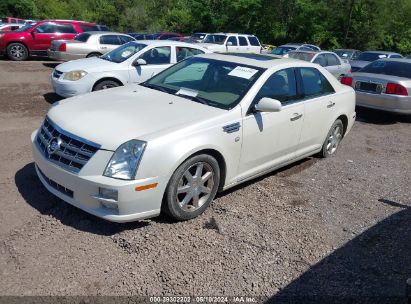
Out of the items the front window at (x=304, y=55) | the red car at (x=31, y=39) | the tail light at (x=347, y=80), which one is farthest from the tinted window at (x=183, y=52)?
the red car at (x=31, y=39)

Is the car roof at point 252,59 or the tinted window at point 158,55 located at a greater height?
the car roof at point 252,59

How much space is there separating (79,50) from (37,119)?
7.34 meters

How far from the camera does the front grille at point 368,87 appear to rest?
876 cm

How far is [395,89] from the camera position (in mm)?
8531

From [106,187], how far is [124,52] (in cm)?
619

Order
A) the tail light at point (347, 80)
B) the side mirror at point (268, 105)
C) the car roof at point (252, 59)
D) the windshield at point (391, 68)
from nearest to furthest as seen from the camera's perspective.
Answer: the side mirror at point (268, 105)
the car roof at point (252, 59)
the windshield at point (391, 68)
the tail light at point (347, 80)

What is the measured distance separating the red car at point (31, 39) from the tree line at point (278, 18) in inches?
1191

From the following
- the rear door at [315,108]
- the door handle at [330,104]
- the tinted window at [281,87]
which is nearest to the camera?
the tinted window at [281,87]

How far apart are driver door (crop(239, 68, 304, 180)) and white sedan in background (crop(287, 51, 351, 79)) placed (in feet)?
29.8

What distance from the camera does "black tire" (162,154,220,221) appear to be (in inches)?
144

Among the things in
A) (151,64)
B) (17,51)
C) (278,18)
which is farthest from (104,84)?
(278,18)

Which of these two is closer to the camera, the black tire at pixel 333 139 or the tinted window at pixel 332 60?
the black tire at pixel 333 139

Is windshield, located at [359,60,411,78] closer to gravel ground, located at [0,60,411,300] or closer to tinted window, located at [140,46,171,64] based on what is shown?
gravel ground, located at [0,60,411,300]

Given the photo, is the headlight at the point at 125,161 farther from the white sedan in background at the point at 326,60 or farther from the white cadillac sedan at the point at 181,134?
the white sedan in background at the point at 326,60
